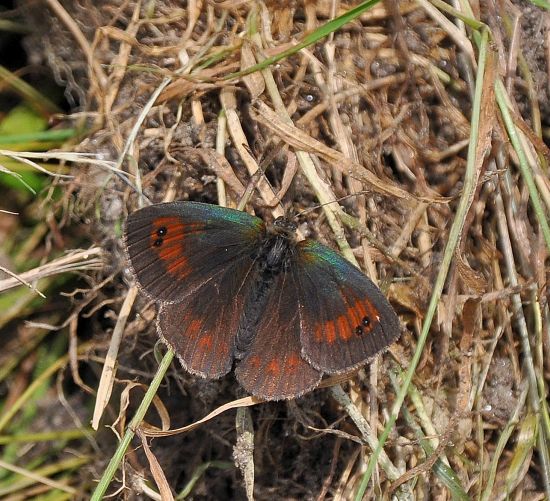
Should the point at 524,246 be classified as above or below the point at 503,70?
below

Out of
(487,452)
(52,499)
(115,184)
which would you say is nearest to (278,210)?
(115,184)

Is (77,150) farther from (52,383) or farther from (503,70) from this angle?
(503,70)

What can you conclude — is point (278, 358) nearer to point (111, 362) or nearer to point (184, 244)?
point (184, 244)

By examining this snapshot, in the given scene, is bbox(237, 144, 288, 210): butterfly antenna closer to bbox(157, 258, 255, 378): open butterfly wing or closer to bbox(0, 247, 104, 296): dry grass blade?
bbox(157, 258, 255, 378): open butterfly wing

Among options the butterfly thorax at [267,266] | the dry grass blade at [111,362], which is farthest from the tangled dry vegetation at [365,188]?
the butterfly thorax at [267,266]

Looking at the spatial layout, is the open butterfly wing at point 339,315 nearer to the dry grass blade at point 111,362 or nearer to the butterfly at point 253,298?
the butterfly at point 253,298

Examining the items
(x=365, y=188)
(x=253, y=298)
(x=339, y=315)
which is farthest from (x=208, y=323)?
(x=365, y=188)

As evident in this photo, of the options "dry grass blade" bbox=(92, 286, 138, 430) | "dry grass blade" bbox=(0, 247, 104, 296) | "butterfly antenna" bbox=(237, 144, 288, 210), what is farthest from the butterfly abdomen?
"dry grass blade" bbox=(0, 247, 104, 296)
